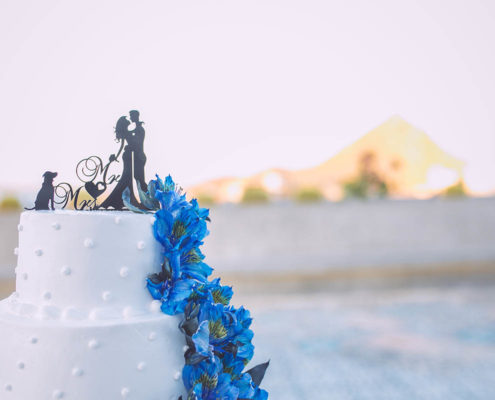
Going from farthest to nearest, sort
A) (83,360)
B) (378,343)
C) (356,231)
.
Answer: (356,231), (378,343), (83,360)

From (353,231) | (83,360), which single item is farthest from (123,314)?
(353,231)

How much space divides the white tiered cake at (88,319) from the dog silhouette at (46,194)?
7 centimetres

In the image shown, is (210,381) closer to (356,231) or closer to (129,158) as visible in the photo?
(129,158)

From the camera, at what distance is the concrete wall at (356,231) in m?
9.79

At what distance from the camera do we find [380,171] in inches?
438

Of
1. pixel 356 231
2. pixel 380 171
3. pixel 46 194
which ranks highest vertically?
pixel 380 171

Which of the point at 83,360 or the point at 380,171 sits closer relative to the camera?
the point at 83,360

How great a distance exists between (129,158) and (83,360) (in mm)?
459

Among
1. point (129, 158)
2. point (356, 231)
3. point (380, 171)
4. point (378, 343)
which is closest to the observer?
point (129, 158)

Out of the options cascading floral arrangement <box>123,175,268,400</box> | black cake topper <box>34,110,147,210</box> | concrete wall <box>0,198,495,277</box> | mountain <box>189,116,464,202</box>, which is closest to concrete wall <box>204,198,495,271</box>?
concrete wall <box>0,198,495,277</box>

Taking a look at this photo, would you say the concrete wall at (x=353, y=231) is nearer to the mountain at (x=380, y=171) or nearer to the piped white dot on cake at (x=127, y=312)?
the mountain at (x=380, y=171)

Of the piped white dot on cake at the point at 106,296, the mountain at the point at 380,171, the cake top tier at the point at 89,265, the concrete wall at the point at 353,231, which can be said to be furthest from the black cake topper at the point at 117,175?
the mountain at the point at 380,171

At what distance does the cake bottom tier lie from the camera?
2.91 ft

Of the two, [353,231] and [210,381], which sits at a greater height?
[210,381]
